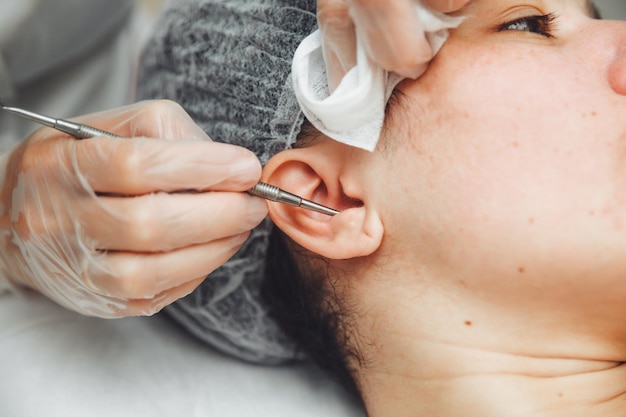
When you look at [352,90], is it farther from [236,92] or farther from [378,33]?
[236,92]

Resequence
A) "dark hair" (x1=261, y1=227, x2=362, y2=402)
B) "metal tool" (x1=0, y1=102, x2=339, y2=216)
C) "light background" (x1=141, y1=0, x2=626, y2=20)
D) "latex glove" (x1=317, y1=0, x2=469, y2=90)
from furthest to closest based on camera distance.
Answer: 1. "light background" (x1=141, y1=0, x2=626, y2=20)
2. "dark hair" (x1=261, y1=227, x2=362, y2=402)
3. "metal tool" (x1=0, y1=102, x2=339, y2=216)
4. "latex glove" (x1=317, y1=0, x2=469, y2=90)

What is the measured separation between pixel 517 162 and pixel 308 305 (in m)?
0.47

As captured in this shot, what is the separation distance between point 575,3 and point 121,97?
1.21 meters

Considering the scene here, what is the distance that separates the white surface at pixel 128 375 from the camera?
112 cm

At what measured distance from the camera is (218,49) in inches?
41.6

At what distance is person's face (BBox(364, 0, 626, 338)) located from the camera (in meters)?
0.85

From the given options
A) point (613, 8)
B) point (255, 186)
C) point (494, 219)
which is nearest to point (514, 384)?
point (494, 219)

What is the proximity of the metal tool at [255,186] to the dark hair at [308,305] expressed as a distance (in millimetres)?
158

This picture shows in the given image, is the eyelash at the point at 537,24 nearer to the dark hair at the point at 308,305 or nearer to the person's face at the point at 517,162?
the person's face at the point at 517,162

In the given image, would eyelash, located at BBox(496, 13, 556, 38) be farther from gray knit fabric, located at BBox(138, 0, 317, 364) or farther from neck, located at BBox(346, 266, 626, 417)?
neck, located at BBox(346, 266, 626, 417)

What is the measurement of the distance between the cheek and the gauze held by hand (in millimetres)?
52

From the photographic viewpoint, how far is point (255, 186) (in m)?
0.94

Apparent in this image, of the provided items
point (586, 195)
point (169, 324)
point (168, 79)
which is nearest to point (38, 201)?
point (168, 79)

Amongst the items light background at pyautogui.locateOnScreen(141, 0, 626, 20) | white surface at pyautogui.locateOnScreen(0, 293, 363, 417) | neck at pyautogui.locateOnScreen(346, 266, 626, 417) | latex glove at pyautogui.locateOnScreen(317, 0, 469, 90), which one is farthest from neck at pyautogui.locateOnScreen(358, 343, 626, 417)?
light background at pyautogui.locateOnScreen(141, 0, 626, 20)
